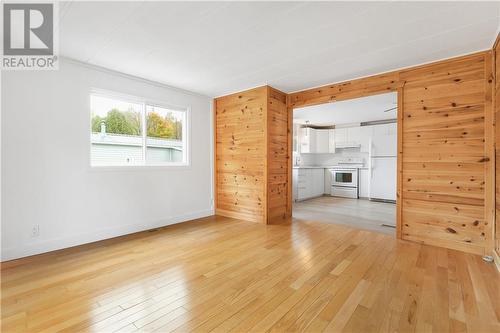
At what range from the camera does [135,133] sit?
12.2 feet

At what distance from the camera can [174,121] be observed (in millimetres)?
4277

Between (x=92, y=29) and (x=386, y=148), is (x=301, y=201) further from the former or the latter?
(x=92, y=29)

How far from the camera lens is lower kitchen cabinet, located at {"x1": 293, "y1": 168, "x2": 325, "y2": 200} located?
6.42 m

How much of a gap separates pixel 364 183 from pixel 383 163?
85cm

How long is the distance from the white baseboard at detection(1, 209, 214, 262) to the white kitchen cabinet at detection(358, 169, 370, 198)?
549 centimetres

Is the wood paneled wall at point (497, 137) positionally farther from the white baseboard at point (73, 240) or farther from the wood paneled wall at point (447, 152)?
the white baseboard at point (73, 240)

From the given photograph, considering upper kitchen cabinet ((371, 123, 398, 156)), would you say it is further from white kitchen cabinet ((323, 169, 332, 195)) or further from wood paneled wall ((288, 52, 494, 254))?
wood paneled wall ((288, 52, 494, 254))

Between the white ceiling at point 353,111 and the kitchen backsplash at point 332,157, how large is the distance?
1.02m

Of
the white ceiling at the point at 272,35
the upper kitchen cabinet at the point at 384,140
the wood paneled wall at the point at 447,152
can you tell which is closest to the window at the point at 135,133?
the white ceiling at the point at 272,35

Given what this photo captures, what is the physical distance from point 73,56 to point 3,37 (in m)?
0.60

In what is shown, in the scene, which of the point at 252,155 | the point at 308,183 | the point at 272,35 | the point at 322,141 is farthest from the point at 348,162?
the point at 272,35

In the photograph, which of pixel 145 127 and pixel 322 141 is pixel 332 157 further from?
pixel 145 127

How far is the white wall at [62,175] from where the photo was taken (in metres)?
2.56

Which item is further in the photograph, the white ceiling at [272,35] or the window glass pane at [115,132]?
the window glass pane at [115,132]
